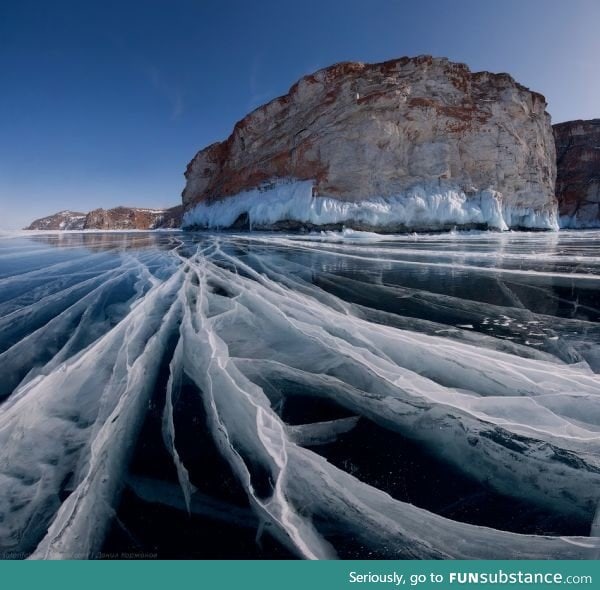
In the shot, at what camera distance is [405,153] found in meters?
18.4

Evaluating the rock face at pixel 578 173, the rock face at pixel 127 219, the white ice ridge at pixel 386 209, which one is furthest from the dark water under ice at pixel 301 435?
the rock face at pixel 127 219

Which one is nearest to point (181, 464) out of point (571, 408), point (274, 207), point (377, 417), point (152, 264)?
point (377, 417)

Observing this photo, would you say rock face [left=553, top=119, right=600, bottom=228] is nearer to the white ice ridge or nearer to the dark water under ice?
the white ice ridge

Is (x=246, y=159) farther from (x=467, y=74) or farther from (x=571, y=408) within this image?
(x=571, y=408)

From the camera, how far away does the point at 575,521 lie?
1.07 metres

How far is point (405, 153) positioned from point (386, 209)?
4341 mm

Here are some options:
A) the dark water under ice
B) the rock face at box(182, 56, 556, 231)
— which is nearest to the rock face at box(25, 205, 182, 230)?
the rock face at box(182, 56, 556, 231)

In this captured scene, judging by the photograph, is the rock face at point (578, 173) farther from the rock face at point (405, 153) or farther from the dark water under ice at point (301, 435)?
the dark water under ice at point (301, 435)

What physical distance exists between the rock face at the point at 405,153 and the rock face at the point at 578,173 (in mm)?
18191

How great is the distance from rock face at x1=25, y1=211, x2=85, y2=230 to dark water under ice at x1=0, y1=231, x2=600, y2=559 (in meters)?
136

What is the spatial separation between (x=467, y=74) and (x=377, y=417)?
26595 millimetres

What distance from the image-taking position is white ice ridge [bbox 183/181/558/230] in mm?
A: 16844
